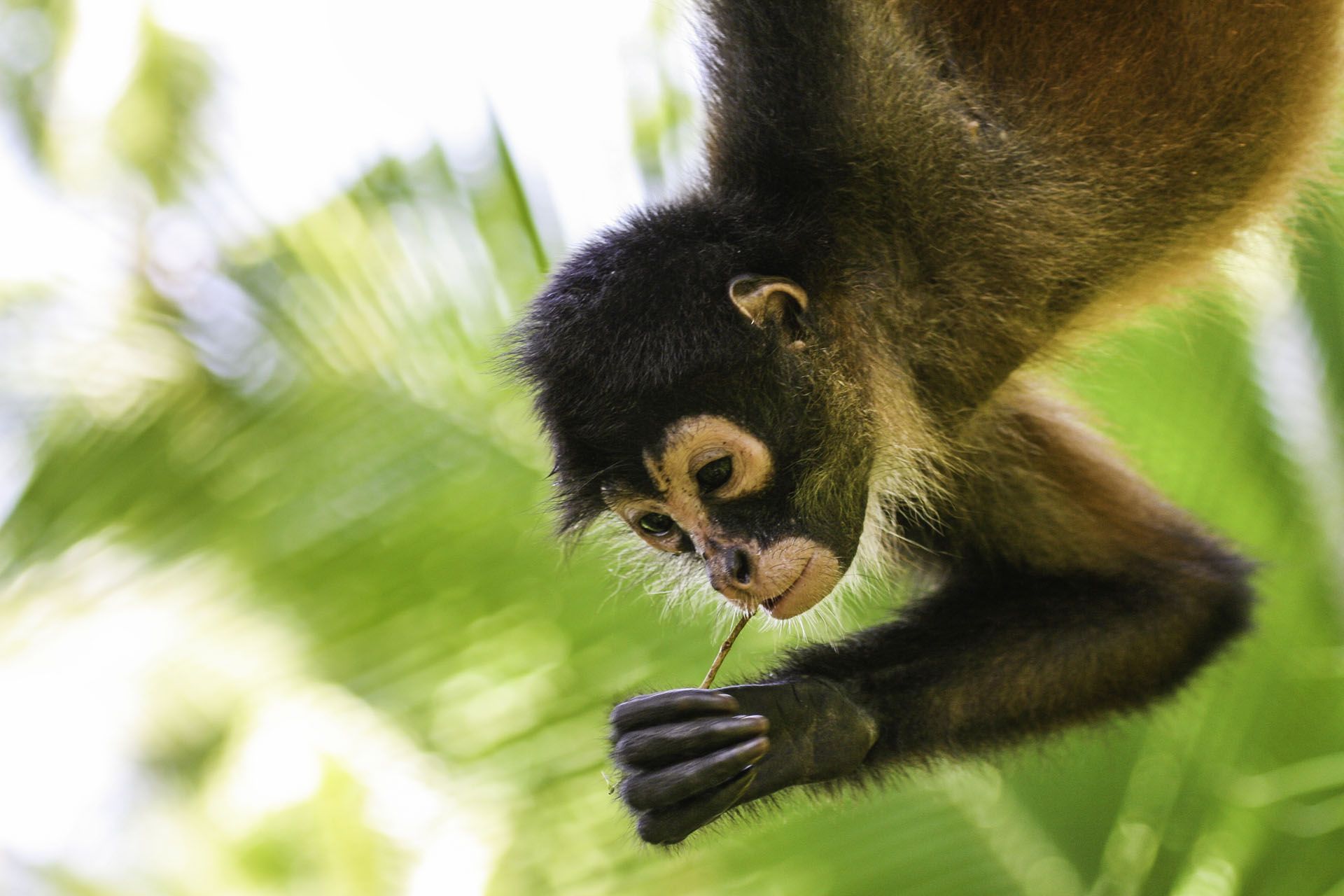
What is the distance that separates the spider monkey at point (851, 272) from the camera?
3.27 meters

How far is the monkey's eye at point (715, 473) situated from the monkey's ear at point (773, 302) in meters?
0.38

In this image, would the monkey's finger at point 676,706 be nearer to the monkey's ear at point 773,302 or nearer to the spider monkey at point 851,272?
the spider monkey at point 851,272

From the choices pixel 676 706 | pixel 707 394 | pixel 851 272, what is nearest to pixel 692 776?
pixel 676 706

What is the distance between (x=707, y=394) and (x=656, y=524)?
0.44 m

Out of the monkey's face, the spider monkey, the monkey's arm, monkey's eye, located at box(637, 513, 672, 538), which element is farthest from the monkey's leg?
monkey's eye, located at box(637, 513, 672, 538)

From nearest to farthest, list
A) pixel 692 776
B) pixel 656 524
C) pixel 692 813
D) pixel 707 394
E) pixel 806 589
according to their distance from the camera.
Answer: pixel 692 776, pixel 692 813, pixel 707 394, pixel 806 589, pixel 656 524

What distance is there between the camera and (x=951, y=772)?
425cm

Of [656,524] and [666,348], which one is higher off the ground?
[666,348]

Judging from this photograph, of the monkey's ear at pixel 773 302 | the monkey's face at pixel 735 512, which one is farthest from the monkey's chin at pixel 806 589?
the monkey's ear at pixel 773 302

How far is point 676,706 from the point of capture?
10.0 feet

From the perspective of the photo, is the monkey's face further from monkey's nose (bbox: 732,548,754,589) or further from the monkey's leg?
the monkey's leg

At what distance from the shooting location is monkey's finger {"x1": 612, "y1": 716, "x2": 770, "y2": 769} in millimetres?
3055

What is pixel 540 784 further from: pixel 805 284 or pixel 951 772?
pixel 805 284

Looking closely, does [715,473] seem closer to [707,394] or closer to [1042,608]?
[707,394]
